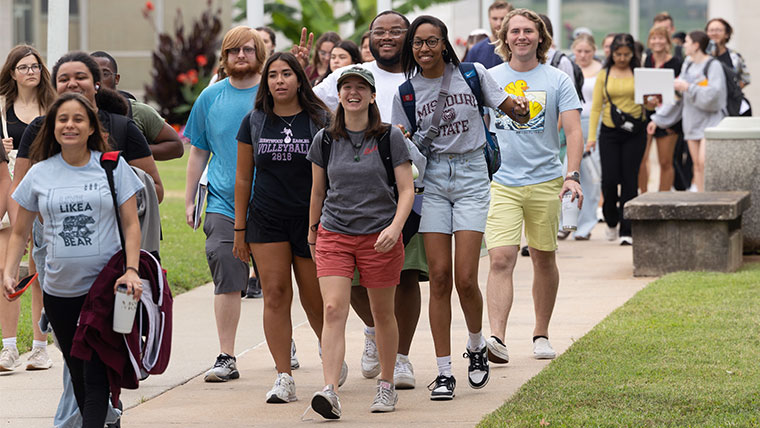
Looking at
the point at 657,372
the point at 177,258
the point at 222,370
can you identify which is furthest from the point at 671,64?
the point at 222,370

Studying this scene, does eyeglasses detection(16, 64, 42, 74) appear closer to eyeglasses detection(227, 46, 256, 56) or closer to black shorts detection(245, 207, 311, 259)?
eyeglasses detection(227, 46, 256, 56)

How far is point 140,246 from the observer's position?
18.7 feet

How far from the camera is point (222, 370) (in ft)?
24.1

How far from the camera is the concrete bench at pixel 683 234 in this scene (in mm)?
11031

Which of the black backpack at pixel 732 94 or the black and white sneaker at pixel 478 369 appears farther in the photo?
the black backpack at pixel 732 94

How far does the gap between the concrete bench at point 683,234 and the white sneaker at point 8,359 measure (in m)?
5.55

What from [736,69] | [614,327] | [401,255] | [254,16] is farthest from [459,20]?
[401,255]

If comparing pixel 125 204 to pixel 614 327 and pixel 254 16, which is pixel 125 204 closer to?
pixel 614 327

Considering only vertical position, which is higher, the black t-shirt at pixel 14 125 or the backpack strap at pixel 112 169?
the black t-shirt at pixel 14 125

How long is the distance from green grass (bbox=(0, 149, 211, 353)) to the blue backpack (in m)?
3.16

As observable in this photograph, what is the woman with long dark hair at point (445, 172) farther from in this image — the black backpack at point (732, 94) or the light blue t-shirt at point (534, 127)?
the black backpack at point (732, 94)

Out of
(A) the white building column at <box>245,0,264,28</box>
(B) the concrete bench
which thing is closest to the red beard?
(B) the concrete bench

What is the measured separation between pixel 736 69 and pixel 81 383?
37.8ft

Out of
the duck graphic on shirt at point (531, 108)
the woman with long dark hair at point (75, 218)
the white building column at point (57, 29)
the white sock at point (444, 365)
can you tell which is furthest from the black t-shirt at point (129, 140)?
the white building column at point (57, 29)
